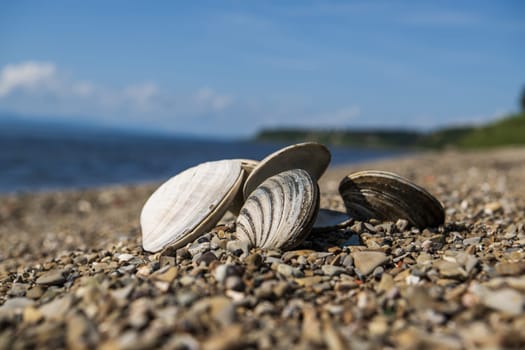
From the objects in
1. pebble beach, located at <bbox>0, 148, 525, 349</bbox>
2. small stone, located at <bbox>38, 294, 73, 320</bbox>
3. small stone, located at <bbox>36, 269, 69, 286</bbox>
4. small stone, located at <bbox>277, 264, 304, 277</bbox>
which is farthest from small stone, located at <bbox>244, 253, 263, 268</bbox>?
small stone, located at <bbox>36, 269, 69, 286</bbox>

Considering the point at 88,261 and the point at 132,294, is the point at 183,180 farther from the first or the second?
the point at 132,294

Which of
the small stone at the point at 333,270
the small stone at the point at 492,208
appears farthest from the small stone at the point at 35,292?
the small stone at the point at 492,208

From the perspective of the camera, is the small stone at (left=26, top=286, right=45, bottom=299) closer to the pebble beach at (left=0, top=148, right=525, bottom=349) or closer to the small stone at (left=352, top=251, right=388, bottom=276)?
the pebble beach at (left=0, top=148, right=525, bottom=349)

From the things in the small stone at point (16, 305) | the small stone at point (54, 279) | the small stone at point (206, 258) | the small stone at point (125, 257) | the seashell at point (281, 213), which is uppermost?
the seashell at point (281, 213)

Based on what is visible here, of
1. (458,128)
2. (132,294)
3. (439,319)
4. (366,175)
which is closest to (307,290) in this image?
(439,319)

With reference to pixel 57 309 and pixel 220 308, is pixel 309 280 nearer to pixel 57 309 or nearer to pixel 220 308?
pixel 220 308

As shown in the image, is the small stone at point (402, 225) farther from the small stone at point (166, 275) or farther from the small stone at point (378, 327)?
the small stone at point (166, 275)

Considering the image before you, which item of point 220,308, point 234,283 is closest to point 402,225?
point 234,283
